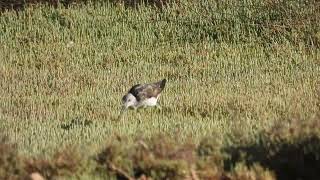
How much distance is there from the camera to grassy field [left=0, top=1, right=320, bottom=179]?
8.83 meters

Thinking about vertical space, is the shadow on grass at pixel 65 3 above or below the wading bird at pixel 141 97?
above

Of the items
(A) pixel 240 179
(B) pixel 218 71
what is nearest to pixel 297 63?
(B) pixel 218 71

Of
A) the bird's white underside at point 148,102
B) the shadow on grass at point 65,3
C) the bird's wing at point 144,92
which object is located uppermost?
the shadow on grass at point 65,3

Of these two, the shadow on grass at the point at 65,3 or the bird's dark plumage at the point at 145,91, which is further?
the shadow on grass at the point at 65,3

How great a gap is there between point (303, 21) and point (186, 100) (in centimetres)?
543

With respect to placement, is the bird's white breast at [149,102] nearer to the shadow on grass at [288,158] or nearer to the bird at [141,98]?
the bird at [141,98]

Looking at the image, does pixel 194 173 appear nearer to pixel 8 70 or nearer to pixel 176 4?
pixel 8 70

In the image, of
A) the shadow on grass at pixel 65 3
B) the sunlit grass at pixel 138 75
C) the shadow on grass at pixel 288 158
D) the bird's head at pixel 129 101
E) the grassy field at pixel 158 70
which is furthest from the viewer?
the shadow on grass at pixel 65 3

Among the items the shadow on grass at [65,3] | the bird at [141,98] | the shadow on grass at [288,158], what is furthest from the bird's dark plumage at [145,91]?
the shadow on grass at [65,3]

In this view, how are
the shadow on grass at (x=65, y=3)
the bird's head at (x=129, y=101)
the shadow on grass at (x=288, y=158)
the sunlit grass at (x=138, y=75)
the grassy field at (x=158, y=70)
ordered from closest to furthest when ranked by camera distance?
the shadow on grass at (x=288, y=158) < the grassy field at (x=158, y=70) < the sunlit grass at (x=138, y=75) < the bird's head at (x=129, y=101) < the shadow on grass at (x=65, y=3)

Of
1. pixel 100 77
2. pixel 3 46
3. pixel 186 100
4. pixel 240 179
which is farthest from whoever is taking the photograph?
pixel 3 46

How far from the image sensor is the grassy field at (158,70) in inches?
348

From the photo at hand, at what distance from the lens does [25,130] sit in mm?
9055

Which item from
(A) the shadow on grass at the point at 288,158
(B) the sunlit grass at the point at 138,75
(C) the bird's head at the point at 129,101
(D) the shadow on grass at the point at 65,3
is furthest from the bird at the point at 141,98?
(D) the shadow on grass at the point at 65,3
